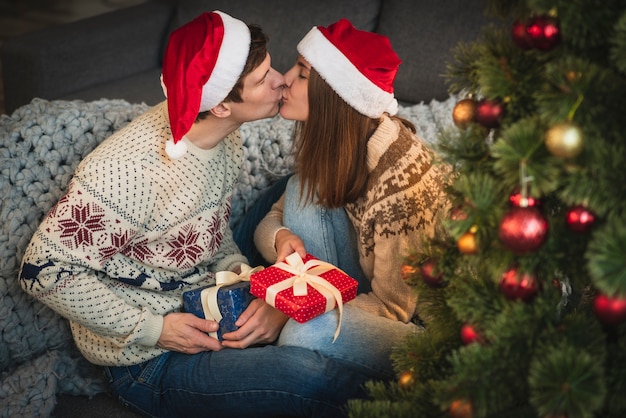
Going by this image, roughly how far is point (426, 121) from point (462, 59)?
1.10 m

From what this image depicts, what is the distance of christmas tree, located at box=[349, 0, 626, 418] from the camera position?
0.79m

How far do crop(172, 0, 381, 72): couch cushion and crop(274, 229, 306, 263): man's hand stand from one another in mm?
1280

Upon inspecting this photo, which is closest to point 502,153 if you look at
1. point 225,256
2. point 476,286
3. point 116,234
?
point 476,286

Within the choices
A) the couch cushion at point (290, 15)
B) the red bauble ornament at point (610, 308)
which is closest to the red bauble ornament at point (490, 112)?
the red bauble ornament at point (610, 308)

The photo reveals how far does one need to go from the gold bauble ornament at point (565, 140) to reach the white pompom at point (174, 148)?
80cm

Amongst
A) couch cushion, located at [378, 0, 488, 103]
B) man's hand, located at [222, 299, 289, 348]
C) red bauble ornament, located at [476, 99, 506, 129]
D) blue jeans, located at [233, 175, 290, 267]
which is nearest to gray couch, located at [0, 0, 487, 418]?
couch cushion, located at [378, 0, 488, 103]

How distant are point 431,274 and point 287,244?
0.65 metres

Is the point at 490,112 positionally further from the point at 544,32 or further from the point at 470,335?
the point at 470,335

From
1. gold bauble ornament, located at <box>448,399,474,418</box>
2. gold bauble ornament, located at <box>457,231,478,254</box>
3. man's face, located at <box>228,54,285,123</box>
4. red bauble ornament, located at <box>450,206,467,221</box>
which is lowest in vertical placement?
gold bauble ornament, located at <box>448,399,474,418</box>

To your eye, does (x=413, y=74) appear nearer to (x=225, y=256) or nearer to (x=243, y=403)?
(x=225, y=256)

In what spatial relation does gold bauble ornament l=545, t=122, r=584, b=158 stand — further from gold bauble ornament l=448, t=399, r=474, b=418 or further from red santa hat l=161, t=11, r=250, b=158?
red santa hat l=161, t=11, r=250, b=158

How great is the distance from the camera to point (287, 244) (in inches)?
64.2

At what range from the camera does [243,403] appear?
1459 mm

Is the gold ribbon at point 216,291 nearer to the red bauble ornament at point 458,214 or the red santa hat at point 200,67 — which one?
the red santa hat at point 200,67
